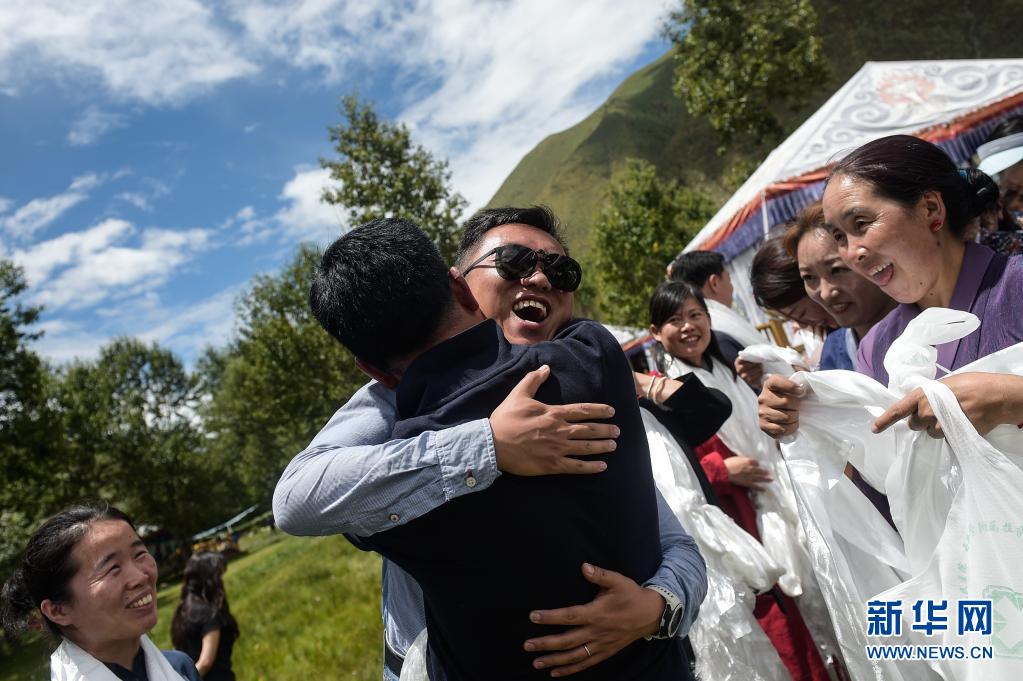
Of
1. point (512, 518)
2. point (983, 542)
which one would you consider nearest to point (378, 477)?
point (512, 518)

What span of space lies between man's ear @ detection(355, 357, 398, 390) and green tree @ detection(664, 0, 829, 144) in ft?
70.3

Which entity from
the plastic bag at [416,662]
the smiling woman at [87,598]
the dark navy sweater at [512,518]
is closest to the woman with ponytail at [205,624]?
the smiling woman at [87,598]

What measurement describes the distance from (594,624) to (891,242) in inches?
57.2

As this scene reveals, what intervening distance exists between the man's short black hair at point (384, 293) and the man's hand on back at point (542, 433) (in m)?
0.27

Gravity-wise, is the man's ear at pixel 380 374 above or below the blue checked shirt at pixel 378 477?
above

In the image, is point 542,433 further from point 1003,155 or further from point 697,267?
point 1003,155

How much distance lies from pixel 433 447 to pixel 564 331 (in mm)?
406

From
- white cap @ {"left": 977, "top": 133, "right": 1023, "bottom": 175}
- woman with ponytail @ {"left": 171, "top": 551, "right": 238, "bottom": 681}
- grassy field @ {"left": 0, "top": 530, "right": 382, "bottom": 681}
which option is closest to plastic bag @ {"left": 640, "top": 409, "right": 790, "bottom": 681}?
white cap @ {"left": 977, "top": 133, "right": 1023, "bottom": 175}

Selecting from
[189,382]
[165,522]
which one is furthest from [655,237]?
[189,382]

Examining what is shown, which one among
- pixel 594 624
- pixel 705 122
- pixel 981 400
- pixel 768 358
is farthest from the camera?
pixel 705 122

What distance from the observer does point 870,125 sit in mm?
8766

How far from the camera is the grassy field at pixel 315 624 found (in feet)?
21.7

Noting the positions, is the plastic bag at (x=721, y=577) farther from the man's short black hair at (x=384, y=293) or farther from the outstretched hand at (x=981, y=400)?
the man's short black hair at (x=384, y=293)

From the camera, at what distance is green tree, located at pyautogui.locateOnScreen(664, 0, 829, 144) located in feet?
64.6
